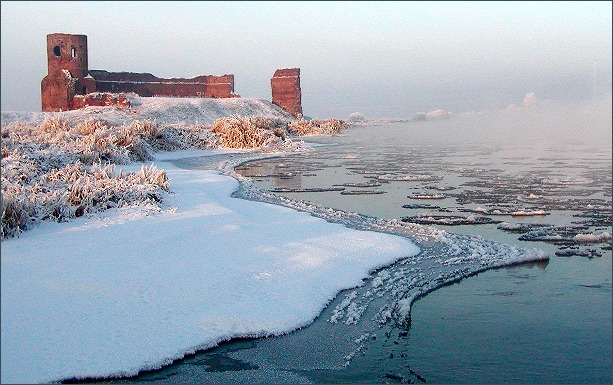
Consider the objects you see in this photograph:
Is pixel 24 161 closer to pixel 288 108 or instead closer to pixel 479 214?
pixel 479 214

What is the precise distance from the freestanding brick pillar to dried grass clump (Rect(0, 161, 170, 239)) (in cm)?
5616

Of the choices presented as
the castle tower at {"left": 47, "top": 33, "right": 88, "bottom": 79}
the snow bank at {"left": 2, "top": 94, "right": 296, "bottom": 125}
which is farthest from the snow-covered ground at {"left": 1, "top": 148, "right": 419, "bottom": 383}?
the castle tower at {"left": 47, "top": 33, "right": 88, "bottom": 79}

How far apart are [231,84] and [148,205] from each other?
2244 inches

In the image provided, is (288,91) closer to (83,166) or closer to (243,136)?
(243,136)

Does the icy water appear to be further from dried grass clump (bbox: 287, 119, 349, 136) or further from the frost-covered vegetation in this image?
dried grass clump (bbox: 287, 119, 349, 136)

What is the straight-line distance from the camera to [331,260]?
5.84 m

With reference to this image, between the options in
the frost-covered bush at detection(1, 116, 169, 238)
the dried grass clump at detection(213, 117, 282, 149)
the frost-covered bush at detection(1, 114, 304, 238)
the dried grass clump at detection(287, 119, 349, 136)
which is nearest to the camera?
the frost-covered bush at detection(1, 116, 169, 238)

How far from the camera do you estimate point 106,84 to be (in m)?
56.1

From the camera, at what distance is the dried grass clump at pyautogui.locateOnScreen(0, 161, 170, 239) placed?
6.00 metres

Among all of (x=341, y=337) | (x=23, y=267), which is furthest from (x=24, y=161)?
(x=341, y=337)

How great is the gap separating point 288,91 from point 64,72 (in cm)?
2284

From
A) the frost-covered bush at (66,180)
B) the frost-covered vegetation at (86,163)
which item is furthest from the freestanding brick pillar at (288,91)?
the frost-covered bush at (66,180)

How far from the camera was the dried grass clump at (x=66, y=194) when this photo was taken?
6.00m

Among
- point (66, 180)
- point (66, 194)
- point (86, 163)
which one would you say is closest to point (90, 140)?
point (86, 163)
